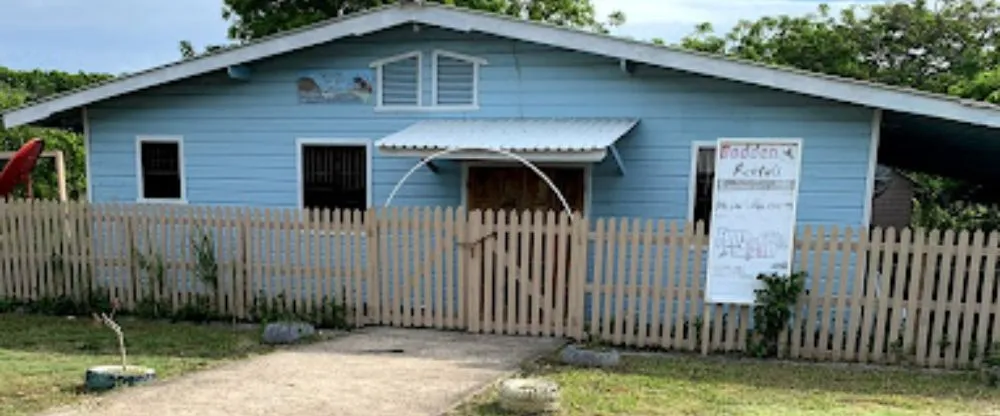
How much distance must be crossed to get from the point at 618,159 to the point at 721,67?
1.47 meters

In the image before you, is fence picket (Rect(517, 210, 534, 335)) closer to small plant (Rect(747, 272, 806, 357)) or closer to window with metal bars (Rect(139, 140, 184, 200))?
small plant (Rect(747, 272, 806, 357))

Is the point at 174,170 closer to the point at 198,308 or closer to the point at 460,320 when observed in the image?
the point at 198,308

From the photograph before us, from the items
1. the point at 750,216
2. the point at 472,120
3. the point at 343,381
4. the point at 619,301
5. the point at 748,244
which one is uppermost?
the point at 472,120

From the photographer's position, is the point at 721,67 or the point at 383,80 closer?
the point at 721,67

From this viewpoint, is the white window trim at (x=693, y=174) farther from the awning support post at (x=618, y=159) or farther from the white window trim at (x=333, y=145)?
the white window trim at (x=333, y=145)

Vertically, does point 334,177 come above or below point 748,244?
above

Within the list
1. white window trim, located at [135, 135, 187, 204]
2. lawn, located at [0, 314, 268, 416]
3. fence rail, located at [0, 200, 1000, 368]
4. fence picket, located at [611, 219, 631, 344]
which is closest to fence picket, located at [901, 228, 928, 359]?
fence rail, located at [0, 200, 1000, 368]

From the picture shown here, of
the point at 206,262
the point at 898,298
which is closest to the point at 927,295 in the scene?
the point at 898,298

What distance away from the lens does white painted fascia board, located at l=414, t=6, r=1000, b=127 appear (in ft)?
23.2

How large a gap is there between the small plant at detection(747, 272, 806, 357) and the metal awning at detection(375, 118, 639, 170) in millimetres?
2082

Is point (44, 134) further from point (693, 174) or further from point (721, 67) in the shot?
point (721, 67)

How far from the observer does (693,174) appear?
8445 millimetres

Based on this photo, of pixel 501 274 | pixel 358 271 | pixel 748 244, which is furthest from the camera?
pixel 358 271

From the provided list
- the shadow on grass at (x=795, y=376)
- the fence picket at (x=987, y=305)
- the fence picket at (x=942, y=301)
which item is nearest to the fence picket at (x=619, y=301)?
the shadow on grass at (x=795, y=376)
